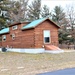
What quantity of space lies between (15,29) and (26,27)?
3.13 metres

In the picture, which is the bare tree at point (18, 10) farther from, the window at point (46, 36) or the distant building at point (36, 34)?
the window at point (46, 36)

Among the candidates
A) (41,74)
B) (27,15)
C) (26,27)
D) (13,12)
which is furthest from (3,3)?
(41,74)

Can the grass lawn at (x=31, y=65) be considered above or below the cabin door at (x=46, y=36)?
below

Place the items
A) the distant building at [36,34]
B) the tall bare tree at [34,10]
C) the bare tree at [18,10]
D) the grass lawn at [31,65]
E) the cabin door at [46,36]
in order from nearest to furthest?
1. the grass lawn at [31,65]
2. the distant building at [36,34]
3. the cabin door at [46,36]
4. the bare tree at [18,10]
5. the tall bare tree at [34,10]

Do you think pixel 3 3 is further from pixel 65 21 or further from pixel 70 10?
pixel 70 10

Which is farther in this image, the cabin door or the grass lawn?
the cabin door

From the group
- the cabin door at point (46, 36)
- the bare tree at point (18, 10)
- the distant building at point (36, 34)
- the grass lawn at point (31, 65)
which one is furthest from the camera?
the bare tree at point (18, 10)

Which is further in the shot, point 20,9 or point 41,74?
point 20,9

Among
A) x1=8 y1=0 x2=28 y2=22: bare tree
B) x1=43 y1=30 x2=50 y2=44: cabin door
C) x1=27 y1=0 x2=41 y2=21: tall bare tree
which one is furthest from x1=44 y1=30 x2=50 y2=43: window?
x1=27 y1=0 x2=41 y2=21: tall bare tree

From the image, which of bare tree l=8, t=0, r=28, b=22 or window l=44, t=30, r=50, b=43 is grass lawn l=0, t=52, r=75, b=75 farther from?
bare tree l=8, t=0, r=28, b=22

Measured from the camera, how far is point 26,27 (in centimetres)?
2603

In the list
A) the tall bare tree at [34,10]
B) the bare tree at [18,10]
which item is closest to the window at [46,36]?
the bare tree at [18,10]

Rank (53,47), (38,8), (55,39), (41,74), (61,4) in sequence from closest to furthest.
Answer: (41,74) < (53,47) < (55,39) < (38,8) < (61,4)

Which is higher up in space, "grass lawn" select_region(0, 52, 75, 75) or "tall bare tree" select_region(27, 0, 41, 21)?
"tall bare tree" select_region(27, 0, 41, 21)
